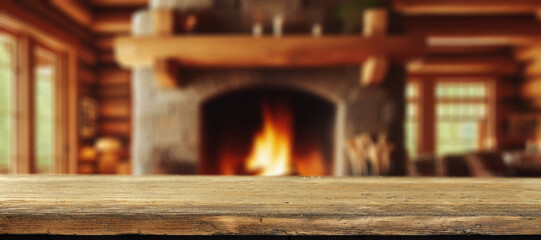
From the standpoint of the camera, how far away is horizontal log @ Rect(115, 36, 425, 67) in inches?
120

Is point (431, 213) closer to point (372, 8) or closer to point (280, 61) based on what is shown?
point (280, 61)

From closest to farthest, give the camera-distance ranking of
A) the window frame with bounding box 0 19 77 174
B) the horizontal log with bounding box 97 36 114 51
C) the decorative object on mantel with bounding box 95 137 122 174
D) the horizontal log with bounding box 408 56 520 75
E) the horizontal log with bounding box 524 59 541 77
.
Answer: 1. the window frame with bounding box 0 19 77 174
2. the decorative object on mantel with bounding box 95 137 122 174
3. the horizontal log with bounding box 97 36 114 51
4. the horizontal log with bounding box 524 59 541 77
5. the horizontal log with bounding box 408 56 520 75

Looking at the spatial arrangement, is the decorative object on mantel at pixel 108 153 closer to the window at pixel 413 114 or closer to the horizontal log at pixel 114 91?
the horizontal log at pixel 114 91

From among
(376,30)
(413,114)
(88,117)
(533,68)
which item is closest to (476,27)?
(533,68)

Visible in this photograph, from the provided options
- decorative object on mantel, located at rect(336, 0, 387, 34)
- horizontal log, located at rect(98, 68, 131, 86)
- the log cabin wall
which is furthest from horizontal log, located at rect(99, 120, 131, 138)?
decorative object on mantel, located at rect(336, 0, 387, 34)

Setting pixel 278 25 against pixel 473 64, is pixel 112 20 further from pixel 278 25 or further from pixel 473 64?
pixel 473 64

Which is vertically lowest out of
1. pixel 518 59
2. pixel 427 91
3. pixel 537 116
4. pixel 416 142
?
pixel 416 142

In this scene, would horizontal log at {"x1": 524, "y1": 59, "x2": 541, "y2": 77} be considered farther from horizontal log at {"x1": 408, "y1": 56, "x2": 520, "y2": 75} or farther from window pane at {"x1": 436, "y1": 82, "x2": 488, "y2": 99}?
window pane at {"x1": 436, "y1": 82, "x2": 488, "y2": 99}

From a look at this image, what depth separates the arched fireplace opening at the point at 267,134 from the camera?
355 cm

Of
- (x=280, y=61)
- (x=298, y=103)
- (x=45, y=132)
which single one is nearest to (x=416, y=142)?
(x=298, y=103)

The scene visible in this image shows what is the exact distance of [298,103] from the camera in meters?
3.69

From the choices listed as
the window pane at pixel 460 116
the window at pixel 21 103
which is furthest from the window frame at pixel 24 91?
the window pane at pixel 460 116

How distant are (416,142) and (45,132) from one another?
19.7ft

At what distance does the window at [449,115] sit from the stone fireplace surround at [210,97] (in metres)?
4.28
